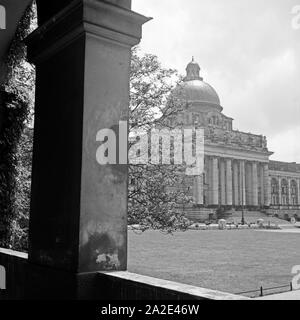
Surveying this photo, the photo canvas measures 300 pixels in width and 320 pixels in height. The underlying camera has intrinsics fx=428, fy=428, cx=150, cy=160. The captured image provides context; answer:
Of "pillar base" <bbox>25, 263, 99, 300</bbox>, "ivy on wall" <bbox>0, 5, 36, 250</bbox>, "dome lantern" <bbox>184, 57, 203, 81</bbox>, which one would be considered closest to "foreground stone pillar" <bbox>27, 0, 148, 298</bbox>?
"pillar base" <bbox>25, 263, 99, 300</bbox>

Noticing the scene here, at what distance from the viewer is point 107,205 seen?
4.09m

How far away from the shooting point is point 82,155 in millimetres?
4004

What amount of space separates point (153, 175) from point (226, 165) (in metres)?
84.3

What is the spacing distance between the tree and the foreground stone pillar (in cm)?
744

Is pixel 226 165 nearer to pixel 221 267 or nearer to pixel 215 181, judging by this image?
pixel 215 181

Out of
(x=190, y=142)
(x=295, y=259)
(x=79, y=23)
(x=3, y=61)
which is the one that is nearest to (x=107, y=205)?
(x=79, y=23)

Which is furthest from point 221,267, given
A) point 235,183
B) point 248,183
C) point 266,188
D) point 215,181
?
point 266,188

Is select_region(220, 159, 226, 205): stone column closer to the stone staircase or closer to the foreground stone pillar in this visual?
the stone staircase

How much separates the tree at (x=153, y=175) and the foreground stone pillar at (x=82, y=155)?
7437 millimetres

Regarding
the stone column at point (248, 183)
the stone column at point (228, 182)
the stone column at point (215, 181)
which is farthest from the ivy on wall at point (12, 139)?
the stone column at point (248, 183)

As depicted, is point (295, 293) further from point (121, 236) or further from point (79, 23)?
point (79, 23)

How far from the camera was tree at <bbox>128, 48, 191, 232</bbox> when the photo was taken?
1221 centimetres
